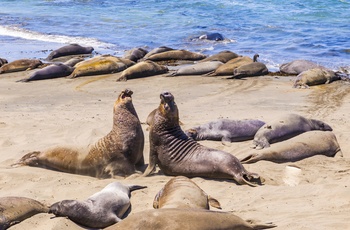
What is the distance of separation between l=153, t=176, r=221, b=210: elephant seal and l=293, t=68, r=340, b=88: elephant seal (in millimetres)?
6814

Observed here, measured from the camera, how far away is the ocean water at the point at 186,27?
17.7 metres

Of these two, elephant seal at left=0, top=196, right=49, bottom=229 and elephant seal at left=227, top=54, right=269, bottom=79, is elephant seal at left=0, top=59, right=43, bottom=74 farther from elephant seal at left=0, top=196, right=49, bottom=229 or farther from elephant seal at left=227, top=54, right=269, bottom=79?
elephant seal at left=0, top=196, right=49, bottom=229

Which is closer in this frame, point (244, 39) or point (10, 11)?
point (244, 39)

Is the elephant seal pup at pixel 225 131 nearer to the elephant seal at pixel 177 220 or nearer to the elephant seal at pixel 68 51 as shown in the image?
the elephant seal at pixel 177 220

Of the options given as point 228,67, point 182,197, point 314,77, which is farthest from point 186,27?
point 182,197

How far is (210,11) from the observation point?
28.2m

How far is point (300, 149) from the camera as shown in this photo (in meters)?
7.31

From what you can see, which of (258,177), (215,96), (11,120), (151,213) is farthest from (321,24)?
(151,213)

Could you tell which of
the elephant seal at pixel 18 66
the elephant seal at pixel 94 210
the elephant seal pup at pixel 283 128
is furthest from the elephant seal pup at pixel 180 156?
the elephant seal at pixel 18 66

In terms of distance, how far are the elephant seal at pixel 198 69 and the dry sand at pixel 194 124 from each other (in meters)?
0.25

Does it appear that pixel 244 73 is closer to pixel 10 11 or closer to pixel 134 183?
pixel 134 183

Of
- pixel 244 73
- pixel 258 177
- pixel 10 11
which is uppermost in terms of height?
pixel 258 177

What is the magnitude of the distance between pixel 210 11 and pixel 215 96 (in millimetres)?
17562

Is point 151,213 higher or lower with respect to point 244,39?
higher
